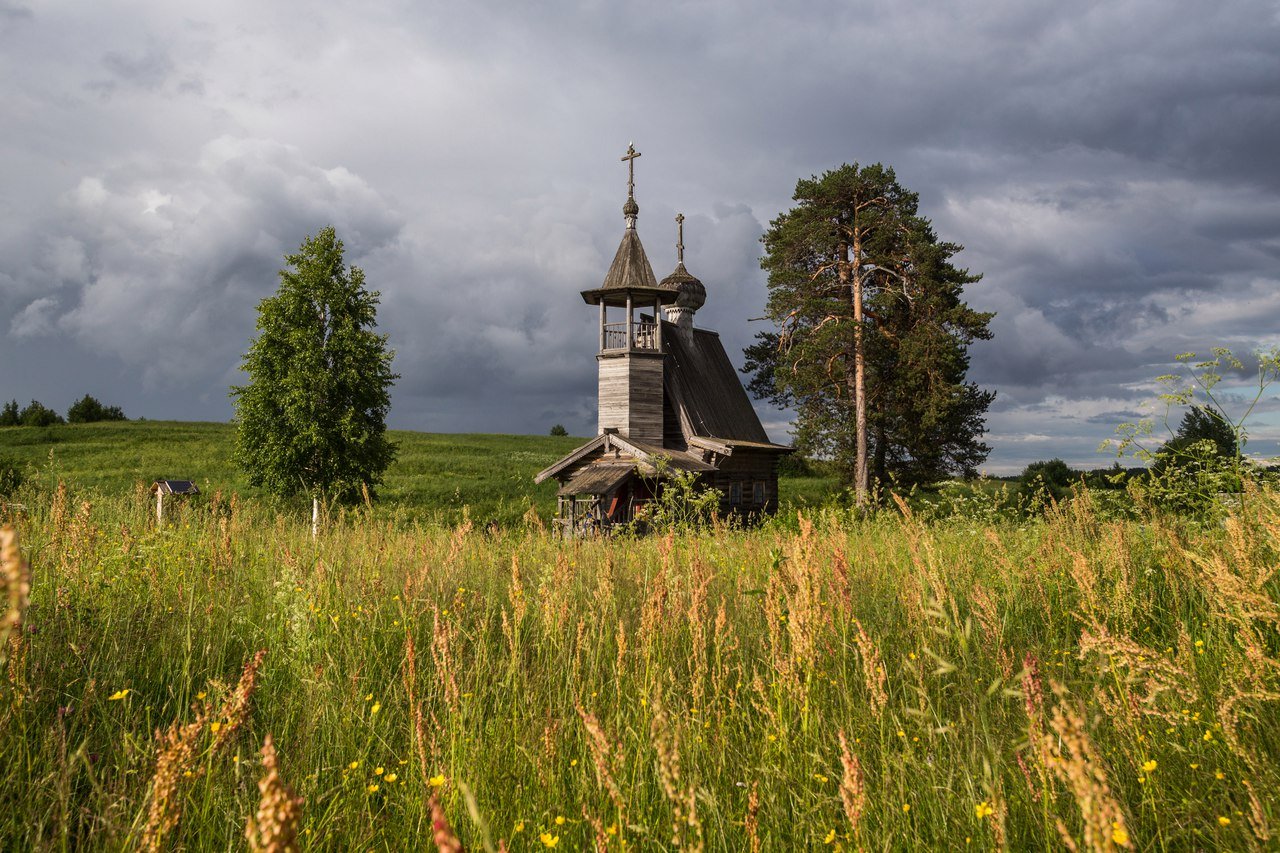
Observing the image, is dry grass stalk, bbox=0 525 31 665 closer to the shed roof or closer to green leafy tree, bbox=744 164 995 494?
the shed roof

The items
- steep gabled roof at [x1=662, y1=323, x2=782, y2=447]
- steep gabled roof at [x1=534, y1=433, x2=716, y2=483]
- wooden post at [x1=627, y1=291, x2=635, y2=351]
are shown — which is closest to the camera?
steep gabled roof at [x1=534, y1=433, x2=716, y2=483]

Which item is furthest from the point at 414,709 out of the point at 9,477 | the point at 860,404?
the point at 860,404

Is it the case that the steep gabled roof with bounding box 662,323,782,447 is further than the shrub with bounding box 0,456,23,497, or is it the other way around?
the steep gabled roof with bounding box 662,323,782,447

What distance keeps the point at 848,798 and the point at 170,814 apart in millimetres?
1444

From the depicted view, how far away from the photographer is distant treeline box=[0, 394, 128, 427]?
53.6 metres

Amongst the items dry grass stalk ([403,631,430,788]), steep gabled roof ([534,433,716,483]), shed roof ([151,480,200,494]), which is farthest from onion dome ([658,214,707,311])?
dry grass stalk ([403,631,430,788])

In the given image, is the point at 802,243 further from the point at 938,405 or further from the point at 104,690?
the point at 104,690

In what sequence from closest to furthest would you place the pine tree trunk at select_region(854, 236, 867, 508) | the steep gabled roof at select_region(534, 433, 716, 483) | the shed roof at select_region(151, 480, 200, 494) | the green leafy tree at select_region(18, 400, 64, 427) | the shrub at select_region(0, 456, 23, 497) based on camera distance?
the shrub at select_region(0, 456, 23, 497) < the shed roof at select_region(151, 480, 200, 494) < the steep gabled roof at select_region(534, 433, 716, 483) < the pine tree trunk at select_region(854, 236, 867, 508) < the green leafy tree at select_region(18, 400, 64, 427)

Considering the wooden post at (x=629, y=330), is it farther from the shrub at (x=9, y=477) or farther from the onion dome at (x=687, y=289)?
the shrub at (x=9, y=477)

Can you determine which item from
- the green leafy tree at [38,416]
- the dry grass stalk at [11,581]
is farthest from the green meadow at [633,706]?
the green leafy tree at [38,416]

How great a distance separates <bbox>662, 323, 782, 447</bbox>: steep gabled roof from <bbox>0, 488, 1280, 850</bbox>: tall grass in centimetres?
2075

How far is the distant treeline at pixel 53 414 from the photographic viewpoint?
53.6 m

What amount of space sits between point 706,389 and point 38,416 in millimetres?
49657

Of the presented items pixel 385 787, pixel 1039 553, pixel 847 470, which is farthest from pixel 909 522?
pixel 847 470
